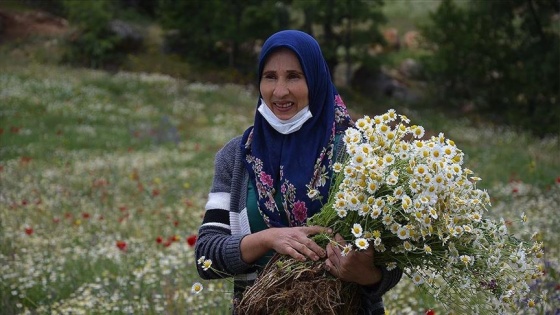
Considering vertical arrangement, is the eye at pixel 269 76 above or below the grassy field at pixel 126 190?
above

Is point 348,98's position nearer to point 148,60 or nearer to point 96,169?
point 148,60

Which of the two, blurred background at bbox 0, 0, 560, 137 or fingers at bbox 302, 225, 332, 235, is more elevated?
fingers at bbox 302, 225, 332, 235

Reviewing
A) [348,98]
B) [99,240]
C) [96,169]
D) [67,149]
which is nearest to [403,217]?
[99,240]

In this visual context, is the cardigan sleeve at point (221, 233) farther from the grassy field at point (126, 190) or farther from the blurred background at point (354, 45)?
the blurred background at point (354, 45)

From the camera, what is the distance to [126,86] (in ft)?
77.3

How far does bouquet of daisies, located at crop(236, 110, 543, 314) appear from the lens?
204cm

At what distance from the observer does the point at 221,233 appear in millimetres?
2576

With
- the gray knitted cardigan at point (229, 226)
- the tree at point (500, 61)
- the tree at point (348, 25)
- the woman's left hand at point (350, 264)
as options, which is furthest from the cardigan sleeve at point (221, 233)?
the tree at point (348, 25)

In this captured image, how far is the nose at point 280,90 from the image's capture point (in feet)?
7.99

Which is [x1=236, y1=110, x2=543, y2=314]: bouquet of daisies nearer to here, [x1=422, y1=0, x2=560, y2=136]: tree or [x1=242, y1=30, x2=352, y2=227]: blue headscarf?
[x1=242, y1=30, x2=352, y2=227]: blue headscarf

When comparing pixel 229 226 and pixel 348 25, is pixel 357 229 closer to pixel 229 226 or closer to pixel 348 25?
pixel 229 226

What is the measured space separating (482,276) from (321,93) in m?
0.89

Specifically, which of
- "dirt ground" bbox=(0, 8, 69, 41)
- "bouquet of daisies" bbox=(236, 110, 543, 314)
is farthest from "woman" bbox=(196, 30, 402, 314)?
"dirt ground" bbox=(0, 8, 69, 41)

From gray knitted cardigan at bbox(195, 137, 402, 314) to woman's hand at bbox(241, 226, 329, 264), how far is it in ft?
0.27
